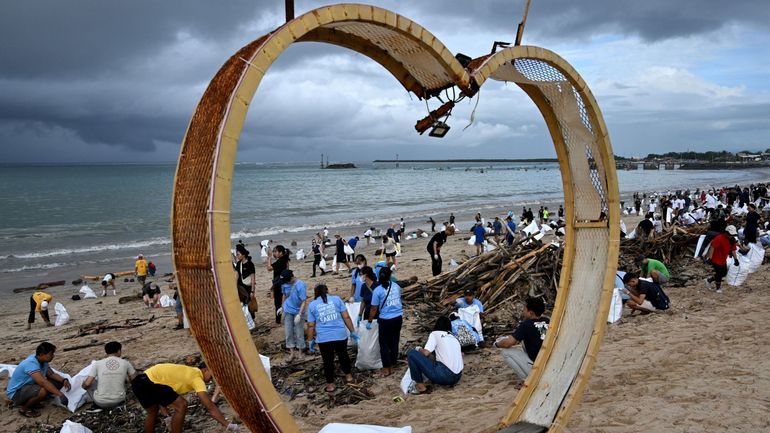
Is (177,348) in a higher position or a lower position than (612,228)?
lower

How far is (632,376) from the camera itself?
6723 millimetres

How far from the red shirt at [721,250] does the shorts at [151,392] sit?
34.2 ft

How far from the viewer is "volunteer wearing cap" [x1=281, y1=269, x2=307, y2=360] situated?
8516 mm

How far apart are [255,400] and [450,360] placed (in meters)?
4.64

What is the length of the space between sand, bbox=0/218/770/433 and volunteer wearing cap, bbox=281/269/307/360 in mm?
322

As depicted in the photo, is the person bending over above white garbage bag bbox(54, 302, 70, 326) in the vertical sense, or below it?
above

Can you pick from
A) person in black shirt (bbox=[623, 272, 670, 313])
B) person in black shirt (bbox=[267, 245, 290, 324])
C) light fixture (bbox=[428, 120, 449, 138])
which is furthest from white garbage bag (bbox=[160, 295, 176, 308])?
light fixture (bbox=[428, 120, 449, 138])

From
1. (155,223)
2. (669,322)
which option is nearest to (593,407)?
(669,322)

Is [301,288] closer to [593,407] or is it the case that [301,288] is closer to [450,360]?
[450,360]

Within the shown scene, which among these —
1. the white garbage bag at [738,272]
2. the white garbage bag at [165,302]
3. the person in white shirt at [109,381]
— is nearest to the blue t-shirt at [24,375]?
the person in white shirt at [109,381]

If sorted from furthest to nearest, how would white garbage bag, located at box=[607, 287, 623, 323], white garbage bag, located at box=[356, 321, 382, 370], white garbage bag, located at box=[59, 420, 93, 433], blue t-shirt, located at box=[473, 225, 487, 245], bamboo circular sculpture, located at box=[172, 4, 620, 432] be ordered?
blue t-shirt, located at box=[473, 225, 487, 245]
white garbage bag, located at box=[607, 287, 623, 323]
white garbage bag, located at box=[356, 321, 382, 370]
white garbage bag, located at box=[59, 420, 93, 433]
bamboo circular sculpture, located at box=[172, 4, 620, 432]

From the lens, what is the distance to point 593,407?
19.2 ft

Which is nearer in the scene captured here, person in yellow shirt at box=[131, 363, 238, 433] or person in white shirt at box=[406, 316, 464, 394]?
person in yellow shirt at box=[131, 363, 238, 433]

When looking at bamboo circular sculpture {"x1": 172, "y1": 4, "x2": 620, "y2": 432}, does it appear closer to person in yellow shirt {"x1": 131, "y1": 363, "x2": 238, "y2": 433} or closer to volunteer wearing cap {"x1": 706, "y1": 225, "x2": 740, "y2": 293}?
person in yellow shirt {"x1": 131, "y1": 363, "x2": 238, "y2": 433}
